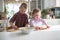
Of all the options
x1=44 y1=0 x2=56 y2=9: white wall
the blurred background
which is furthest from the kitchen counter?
x1=44 y1=0 x2=56 y2=9: white wall

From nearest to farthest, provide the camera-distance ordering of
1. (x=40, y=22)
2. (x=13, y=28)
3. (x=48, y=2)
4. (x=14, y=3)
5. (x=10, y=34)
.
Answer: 1. (x=10, y=34)
2. (x=13, y=28)
3. (x=40, y=22)
4. (x=14, y=3)
5. (x=48, y=2)

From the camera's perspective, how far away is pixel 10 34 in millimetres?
973

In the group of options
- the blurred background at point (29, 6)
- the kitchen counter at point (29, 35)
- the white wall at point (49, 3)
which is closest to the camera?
the kitchen counter at point (29, 35)

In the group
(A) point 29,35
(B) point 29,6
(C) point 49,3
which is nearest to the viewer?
(A) point 29,35

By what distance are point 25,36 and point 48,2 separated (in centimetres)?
120

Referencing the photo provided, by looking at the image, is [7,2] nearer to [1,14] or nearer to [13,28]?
[1,14]

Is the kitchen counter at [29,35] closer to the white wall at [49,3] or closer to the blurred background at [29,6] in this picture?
the blurred background at [29,6]

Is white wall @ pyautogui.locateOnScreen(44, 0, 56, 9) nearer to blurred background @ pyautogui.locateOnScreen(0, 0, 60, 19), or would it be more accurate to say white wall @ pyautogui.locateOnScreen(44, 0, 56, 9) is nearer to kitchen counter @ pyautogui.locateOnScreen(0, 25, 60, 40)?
blurred background @ pyautogui.locateOnScreen(0, 0, 60, 19)

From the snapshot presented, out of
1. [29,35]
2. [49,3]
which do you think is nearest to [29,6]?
[49,3]

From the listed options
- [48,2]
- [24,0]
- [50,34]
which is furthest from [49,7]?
[50,34]

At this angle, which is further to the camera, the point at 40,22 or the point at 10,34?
the point at 40,22

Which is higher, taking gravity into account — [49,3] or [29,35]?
[49,3]

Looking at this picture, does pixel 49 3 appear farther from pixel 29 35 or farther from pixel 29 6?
pixel 29 35

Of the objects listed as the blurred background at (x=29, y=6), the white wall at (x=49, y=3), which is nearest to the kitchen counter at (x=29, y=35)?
the blurred background at (x=29, y=6)
